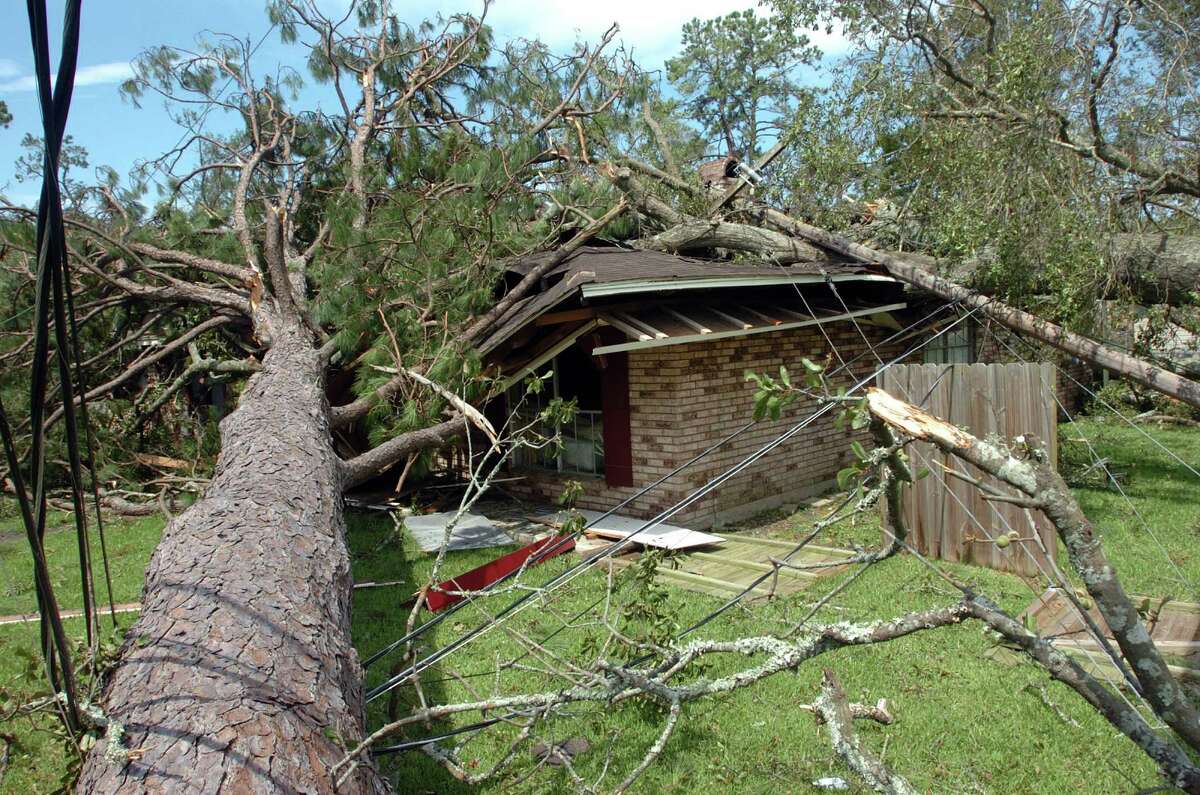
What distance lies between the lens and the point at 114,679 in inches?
99.3

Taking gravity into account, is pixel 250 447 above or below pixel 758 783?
above

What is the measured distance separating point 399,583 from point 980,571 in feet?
16.8

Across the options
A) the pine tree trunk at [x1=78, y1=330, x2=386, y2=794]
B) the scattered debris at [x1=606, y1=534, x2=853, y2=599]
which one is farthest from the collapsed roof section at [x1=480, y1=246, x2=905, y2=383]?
the pine tree trunk at [x1=78, y1=330, x2=386, y2=794]

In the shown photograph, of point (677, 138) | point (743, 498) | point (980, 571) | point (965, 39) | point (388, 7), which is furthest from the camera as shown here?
point (677, 138)

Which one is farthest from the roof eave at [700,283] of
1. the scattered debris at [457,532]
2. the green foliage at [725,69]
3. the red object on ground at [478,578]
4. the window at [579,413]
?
the green foliage at [725,69]

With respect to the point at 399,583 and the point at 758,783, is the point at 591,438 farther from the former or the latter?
the point at 758,783

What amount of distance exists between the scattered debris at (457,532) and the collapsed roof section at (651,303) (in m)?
1.73

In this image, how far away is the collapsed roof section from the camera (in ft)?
26.0

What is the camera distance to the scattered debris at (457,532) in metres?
8.41

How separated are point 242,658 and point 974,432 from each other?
6.37m

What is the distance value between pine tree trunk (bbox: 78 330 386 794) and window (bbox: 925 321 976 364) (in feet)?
38.3

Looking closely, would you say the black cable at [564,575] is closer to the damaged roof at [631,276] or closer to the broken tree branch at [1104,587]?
the broken tree branch at [1104,587]

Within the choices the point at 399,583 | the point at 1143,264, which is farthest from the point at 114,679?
the point at 1143,264

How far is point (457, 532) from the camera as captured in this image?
890 cm
